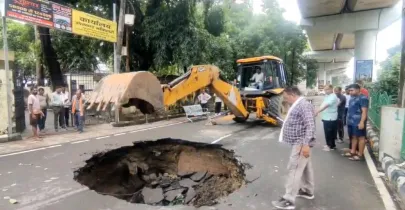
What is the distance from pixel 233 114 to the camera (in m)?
12.7

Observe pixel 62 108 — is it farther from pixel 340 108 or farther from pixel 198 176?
pixel 340 108

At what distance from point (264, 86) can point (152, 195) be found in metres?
7.73

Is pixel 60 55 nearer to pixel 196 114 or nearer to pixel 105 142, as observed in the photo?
pixel 196 114

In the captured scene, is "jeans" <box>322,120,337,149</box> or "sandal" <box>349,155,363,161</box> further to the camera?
"jeans" <box>322,120,337,149</box>

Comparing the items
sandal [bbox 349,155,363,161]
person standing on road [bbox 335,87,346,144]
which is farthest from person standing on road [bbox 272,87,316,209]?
person standing on road [bbox 335,87,346,144]

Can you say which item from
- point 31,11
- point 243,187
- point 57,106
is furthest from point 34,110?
point 243,187

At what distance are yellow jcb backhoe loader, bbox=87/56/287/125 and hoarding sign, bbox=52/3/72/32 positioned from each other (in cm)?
526

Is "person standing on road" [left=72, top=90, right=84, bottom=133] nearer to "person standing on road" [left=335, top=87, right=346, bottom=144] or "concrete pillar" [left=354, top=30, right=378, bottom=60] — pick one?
"person standing on road" [left=335, top=87, right=346, bottom=144]

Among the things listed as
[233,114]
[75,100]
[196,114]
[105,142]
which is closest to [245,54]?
[196,114]

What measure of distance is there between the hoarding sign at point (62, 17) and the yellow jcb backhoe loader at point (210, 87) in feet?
17.3

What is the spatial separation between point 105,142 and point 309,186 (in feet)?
20.7

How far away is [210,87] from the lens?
34.2ft

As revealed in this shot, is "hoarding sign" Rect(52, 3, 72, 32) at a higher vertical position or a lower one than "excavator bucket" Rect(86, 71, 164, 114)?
higher

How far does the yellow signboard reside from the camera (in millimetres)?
11539
